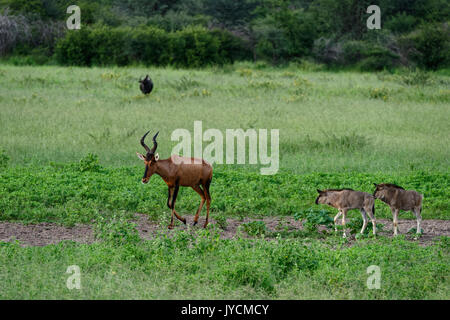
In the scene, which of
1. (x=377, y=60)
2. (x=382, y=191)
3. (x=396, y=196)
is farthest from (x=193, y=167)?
(x=377, y=60)

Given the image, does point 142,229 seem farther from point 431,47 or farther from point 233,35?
point 233,35

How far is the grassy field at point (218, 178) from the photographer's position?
677cm

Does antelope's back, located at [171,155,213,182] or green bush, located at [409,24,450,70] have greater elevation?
green bush, located at [409,24,450,70]

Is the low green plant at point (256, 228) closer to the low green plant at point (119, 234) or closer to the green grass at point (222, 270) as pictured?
the green grass at point (222, 270)

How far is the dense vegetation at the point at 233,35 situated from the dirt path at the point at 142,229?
976 inches

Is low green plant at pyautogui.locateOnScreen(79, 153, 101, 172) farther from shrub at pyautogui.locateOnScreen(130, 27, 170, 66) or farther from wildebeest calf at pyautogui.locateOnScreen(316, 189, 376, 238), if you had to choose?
shrub at pyautogui.locateOnScreen(130, 27, 170, 66)

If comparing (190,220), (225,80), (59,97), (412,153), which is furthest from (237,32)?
(190,220)

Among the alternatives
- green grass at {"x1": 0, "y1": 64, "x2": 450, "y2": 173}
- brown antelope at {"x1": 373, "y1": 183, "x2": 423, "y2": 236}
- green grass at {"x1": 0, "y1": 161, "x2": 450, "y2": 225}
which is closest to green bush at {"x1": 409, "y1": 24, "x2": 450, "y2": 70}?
green grass at {"x1": 0, "y1": 64, "x2": 450, "y2": 173}

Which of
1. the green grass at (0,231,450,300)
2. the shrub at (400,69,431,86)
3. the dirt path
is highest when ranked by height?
the shrub at (400,69,431,86)

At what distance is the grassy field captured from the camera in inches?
267

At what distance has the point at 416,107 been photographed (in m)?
20.1

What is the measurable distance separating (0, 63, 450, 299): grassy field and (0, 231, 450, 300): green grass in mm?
19

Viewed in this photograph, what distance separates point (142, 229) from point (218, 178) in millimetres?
2847

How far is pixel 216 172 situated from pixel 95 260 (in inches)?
198
